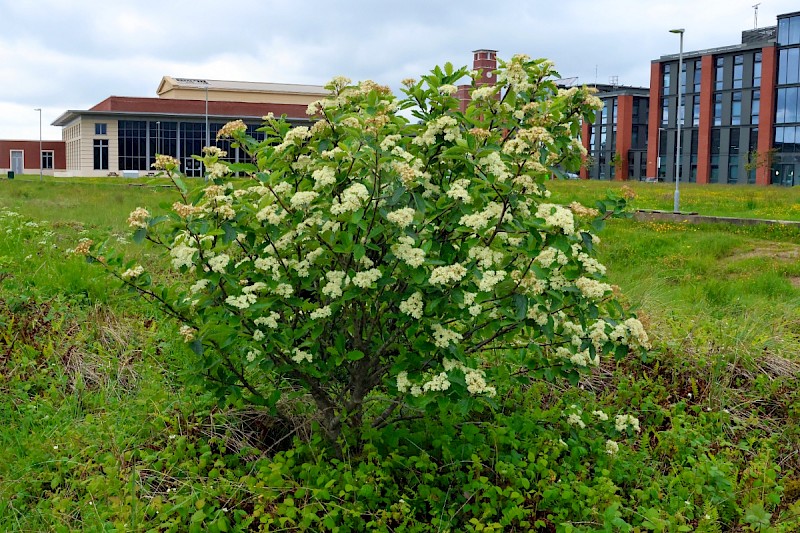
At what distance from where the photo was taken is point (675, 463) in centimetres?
547

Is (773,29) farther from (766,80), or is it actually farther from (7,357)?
(7,357)

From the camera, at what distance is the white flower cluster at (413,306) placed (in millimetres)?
4266

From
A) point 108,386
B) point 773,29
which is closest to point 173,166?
point 108,386

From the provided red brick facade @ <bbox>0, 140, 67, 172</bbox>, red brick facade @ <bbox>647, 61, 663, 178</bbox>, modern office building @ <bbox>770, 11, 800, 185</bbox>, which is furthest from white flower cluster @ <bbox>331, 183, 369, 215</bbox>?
red brick facade @ <bbox>0, 140, 67, 172</bbox>

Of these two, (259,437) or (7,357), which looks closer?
(259,437)

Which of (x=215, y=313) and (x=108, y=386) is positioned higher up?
(x=215, y=313)

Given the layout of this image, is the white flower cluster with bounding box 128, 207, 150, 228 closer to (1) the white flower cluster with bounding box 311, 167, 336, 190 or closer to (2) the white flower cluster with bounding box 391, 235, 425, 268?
(1) the white flower cluster with bounding box 311, 167, 336, 190

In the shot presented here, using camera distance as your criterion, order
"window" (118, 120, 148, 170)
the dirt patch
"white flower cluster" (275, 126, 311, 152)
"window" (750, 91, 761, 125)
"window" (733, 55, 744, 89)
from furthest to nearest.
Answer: "window" (118, 120, 148, 170)
"window" (733, 55, 744, 89)
"window" (750, 91, 761, 125)
the dirt patch
"white flower cluster" (275, 126, 311, 152)

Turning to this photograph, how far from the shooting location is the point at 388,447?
16.9 feet

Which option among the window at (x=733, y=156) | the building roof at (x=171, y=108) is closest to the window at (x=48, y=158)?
the building roof at (x=171, y=108)

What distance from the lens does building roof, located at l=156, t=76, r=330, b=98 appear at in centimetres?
7938

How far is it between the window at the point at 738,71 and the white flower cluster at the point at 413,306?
228ft

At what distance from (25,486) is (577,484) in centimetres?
338

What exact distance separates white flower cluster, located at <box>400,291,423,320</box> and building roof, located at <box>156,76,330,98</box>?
76.0 metres
